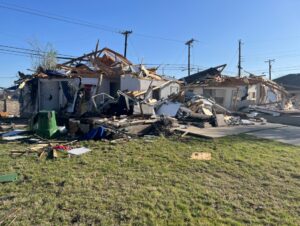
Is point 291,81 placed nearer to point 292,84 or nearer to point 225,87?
point 292,84

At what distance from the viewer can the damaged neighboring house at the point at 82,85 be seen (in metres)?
13.8

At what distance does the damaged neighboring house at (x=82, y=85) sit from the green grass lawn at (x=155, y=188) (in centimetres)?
635

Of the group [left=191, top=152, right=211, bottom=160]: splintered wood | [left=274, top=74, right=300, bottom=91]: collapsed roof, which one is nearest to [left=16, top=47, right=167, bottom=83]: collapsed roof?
[left=191, top=152, right=211, bottom=160]: splintered wood

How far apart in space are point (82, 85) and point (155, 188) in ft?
33.6

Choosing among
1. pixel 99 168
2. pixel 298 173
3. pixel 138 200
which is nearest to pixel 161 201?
pixel 138 200

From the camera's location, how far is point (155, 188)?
4.73 metres

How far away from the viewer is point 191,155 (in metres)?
7.08

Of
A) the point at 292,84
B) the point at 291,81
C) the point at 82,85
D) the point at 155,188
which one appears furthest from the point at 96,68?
the point at 291,81

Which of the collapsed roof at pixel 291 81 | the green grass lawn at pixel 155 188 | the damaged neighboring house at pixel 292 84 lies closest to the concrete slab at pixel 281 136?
the green grass lawn at pixel 155 188

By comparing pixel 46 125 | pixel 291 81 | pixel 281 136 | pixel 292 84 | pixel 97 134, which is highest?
pixel 291 81

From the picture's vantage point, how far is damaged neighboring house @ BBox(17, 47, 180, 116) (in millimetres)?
13758

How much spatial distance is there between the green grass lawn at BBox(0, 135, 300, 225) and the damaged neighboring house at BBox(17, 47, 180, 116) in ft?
20.8

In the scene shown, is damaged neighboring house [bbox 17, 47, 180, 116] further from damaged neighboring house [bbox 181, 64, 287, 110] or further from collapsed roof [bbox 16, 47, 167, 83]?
damaged neighboring house [bbox 181, 64, 287, 110]

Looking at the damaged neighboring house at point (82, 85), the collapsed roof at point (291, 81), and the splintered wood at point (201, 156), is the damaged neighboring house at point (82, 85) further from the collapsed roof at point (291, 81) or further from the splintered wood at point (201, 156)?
the collapsed roof at point (291, 81)
